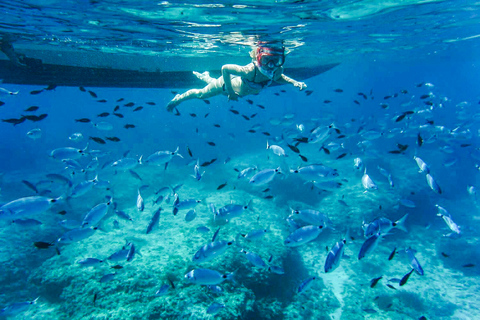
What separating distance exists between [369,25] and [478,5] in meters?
5.42

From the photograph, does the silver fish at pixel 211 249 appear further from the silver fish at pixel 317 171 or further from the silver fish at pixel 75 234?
the silver fish at pixel 75 234

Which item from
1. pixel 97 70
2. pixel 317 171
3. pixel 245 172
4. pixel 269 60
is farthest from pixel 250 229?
pixel 97 70

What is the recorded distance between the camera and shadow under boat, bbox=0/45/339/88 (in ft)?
27.7

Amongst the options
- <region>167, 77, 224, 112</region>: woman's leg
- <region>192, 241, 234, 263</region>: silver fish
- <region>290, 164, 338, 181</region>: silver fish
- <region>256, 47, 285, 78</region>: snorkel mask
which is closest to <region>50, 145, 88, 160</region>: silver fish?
<region>167, 77, 224, 112</region>: woman's leg

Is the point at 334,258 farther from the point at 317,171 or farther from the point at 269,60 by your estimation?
the point at 269,60

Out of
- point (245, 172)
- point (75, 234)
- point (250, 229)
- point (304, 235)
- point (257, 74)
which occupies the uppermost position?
point (257, 74)

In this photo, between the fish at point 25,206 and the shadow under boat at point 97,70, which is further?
the shadow under boat at point 97,70

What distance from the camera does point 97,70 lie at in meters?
9.34

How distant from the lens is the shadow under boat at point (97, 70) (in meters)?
8.45

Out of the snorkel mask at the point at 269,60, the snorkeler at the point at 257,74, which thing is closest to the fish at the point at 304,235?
the snorkeler at the point at 257,74

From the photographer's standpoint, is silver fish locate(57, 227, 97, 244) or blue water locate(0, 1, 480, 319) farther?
blue water locate(0, 1, 480, 319)

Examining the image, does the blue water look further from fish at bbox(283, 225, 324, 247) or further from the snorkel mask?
the snorkel mask

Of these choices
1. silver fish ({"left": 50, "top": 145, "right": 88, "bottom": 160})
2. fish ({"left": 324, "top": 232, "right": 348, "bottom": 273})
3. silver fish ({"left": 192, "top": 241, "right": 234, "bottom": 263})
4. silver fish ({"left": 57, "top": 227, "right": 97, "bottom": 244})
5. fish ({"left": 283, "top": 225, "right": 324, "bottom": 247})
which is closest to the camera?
fish ({"left": 324, "top": 232, "right": 348, "bottom": 273})

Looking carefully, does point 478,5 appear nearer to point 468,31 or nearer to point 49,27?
point 468,31
